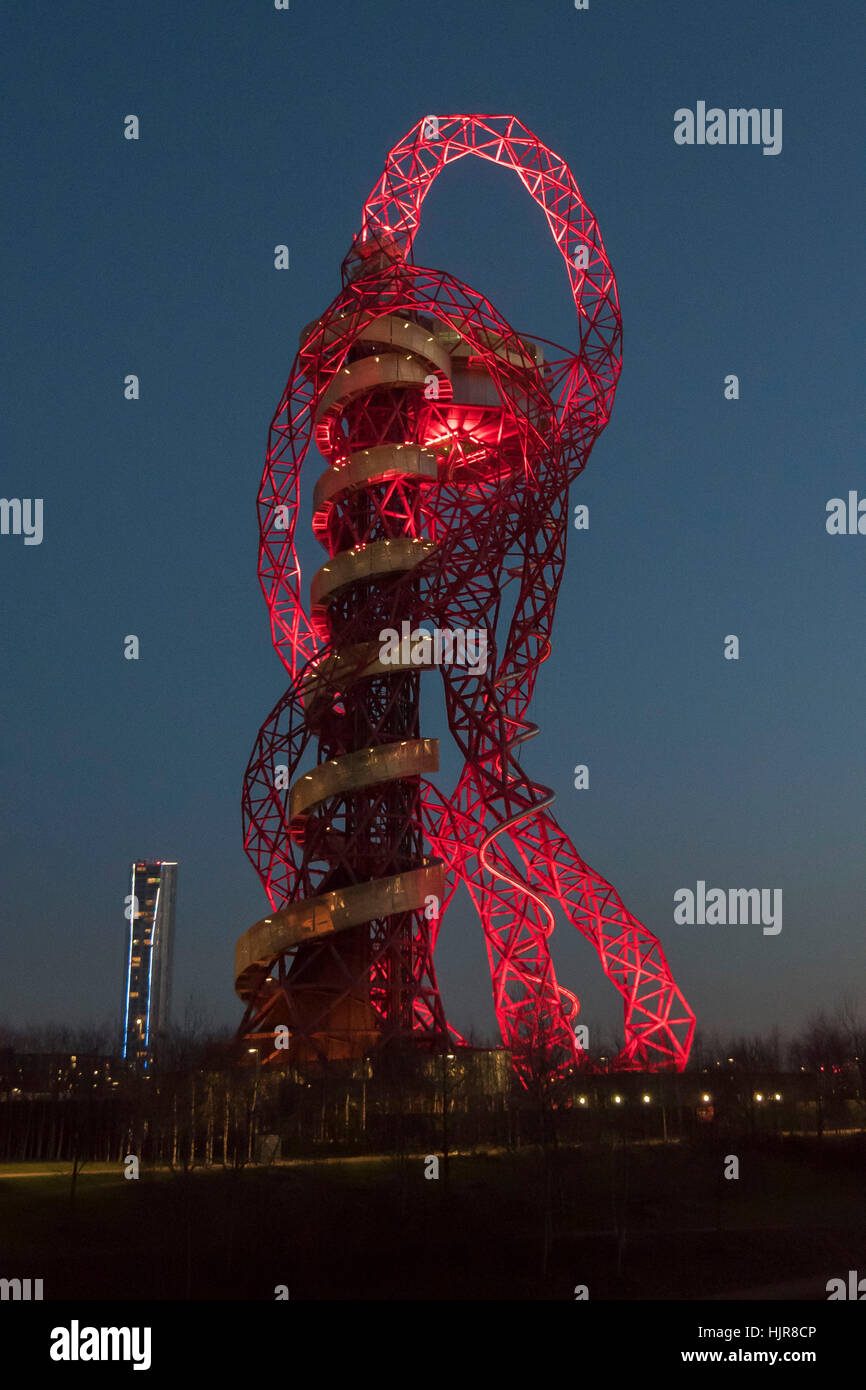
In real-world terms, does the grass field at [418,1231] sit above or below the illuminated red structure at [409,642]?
below

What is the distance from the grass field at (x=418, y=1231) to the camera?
95.7 feet

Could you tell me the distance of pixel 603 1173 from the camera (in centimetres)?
3681

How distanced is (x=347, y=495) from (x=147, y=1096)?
96.6 ft

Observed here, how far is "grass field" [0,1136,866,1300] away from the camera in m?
29.2

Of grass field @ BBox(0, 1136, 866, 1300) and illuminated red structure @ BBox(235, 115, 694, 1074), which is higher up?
illuminated red structure @ BBox(235, 115, 694, 1074)

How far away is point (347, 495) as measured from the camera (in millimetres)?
57719

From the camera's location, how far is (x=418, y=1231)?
32.2 m
